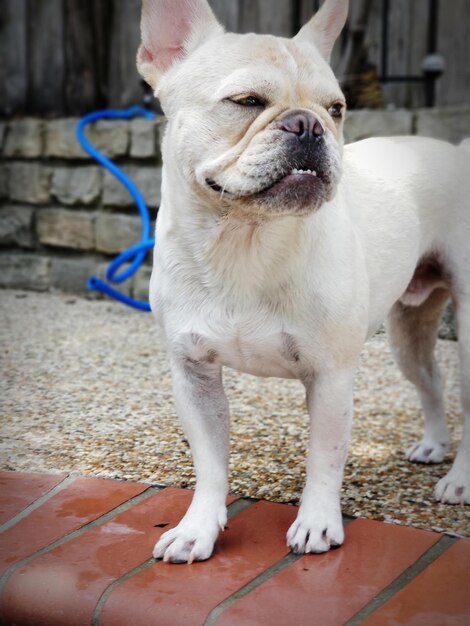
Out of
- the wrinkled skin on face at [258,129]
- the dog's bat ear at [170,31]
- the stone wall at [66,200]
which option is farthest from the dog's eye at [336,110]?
the stone wall at [66,200]

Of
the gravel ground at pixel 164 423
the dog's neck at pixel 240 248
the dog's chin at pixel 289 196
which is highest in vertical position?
the dog's chin at pixel 289 196

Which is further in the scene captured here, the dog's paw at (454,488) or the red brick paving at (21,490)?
the dog's paw at (454,488)

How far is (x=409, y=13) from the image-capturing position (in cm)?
508

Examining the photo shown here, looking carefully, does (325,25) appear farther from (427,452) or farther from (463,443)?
(427,452)

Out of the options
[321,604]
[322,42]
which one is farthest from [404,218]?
[321,604]

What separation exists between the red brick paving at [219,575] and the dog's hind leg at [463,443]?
345 mm

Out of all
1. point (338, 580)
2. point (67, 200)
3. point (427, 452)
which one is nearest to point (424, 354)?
point (427, 452)

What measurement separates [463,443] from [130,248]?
2904mm

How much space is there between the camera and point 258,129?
1.83 meters

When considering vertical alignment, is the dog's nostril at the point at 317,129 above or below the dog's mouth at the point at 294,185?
above

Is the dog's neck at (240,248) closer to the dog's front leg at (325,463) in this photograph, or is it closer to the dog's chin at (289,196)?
the dog's chin at (289,196)

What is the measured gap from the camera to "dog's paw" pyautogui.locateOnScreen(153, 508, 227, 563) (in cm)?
195

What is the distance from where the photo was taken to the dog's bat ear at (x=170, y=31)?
2.05 metres

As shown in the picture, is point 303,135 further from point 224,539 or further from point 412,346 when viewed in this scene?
point 412,346
